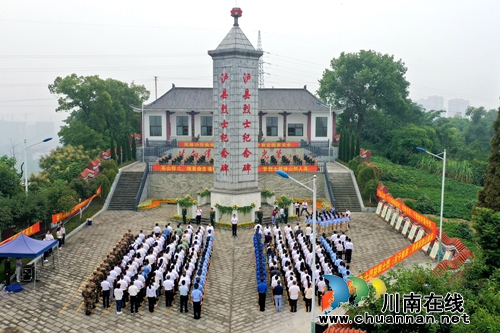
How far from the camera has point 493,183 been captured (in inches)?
696

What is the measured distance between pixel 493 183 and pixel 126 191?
19745 mm

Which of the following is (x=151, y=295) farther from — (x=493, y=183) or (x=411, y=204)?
(x=411, y=204)

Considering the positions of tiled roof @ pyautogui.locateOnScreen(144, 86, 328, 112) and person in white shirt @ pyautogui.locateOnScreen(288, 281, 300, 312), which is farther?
tiled roof @ pyautogui.locateOnScreen(144, 86, 328, 112)

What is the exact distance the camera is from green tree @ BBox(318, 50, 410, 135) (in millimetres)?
44656

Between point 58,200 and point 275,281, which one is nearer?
point 275,281

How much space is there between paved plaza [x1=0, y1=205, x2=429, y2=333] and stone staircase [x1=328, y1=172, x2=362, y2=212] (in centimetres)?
554

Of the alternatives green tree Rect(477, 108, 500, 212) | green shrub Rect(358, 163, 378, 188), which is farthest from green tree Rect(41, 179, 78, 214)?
green tree Rect(477, 108, 500, 212)

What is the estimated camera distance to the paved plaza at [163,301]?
12.0m

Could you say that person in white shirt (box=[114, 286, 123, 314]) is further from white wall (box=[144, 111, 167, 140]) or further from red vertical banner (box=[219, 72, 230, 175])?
white wall (box=[144, 111, 167, 140])

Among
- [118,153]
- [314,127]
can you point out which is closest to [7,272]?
[118,153]

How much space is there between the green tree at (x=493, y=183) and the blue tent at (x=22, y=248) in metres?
16.5

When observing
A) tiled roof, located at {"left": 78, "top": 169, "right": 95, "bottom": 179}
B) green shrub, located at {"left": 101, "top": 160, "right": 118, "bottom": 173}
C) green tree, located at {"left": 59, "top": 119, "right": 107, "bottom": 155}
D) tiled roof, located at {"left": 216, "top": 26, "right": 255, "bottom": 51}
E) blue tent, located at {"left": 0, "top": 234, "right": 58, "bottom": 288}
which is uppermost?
tiled roof, located at {"left": 216, "top": 26, "right": 255, "bottom": 51}

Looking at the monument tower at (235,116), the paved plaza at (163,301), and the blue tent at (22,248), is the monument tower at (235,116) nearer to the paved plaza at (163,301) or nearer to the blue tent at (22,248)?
the paved plaza at (163,301)

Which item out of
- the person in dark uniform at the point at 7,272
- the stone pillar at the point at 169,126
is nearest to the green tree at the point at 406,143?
the stone pillar at the point at 169,126
